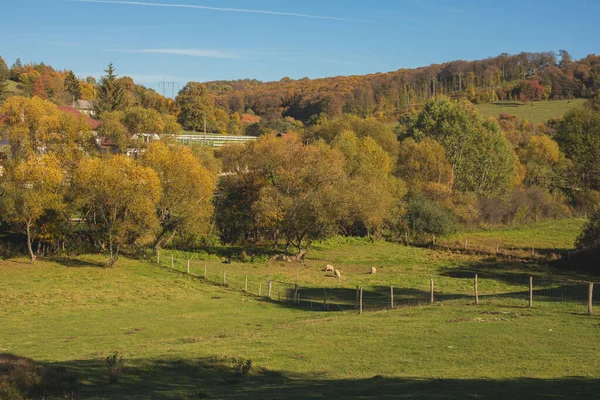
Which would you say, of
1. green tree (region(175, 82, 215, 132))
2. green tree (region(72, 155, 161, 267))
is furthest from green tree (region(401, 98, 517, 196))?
green tree (region(175, 82, 215, 132))

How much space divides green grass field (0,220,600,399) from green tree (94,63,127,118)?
53.8 m

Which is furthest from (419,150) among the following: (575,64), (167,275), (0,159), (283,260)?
(575,64)

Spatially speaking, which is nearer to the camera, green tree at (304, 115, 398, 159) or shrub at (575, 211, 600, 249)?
shrub at (575, 211, 600, 249)

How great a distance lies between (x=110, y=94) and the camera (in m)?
98.9

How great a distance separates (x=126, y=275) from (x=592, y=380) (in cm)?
3679

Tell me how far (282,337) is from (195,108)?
119m

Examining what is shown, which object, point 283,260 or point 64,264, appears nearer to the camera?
point 64,264

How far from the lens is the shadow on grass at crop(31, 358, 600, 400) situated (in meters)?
15.1

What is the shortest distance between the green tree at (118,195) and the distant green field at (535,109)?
4736 inches

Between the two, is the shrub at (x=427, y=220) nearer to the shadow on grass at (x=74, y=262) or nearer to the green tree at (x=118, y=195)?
the green tree at (x=118, y=195)

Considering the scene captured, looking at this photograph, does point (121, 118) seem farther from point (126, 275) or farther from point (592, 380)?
point (592, 380)

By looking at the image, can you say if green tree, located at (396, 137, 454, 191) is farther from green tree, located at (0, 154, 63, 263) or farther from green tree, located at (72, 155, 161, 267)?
green tree, located at (0, 154, 63, 263)

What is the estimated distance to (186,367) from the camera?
64.5 ft

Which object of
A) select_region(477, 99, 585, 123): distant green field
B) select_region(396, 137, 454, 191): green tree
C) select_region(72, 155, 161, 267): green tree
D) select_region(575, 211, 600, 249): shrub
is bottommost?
select_region(575, 211, 600, 249): shrub
